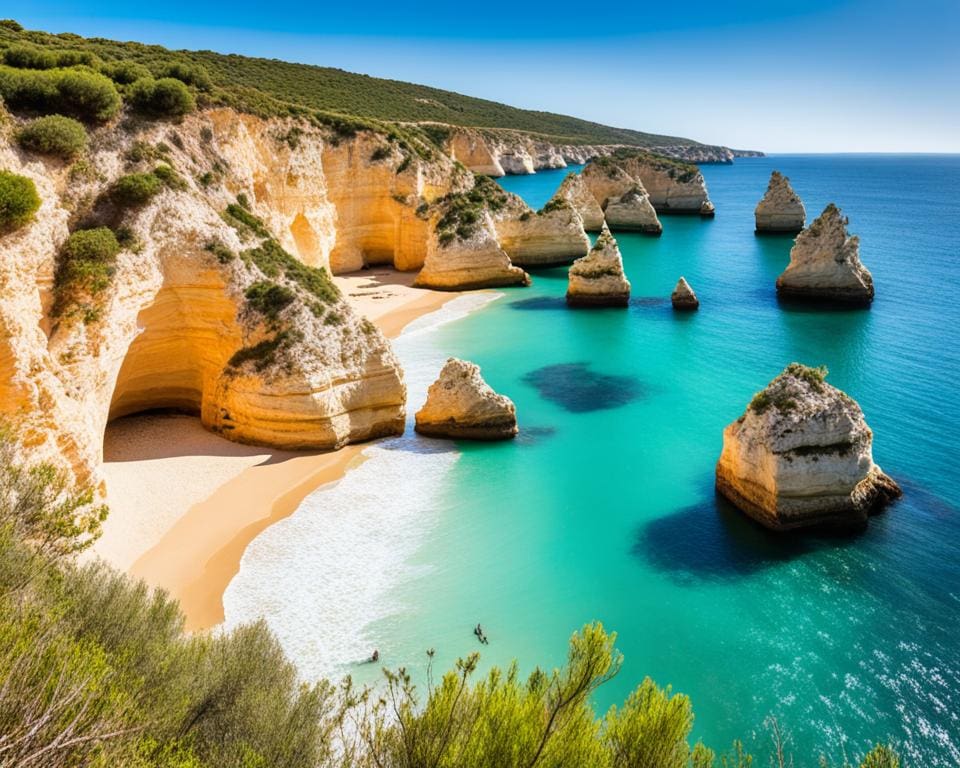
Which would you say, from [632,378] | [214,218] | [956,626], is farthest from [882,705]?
[214,218]

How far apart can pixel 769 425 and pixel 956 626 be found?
593cm

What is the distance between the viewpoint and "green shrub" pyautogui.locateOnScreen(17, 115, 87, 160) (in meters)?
18.7

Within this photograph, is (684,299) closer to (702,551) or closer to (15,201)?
(702,551)

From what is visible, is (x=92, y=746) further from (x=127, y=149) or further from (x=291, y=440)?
(x=127, y=149)

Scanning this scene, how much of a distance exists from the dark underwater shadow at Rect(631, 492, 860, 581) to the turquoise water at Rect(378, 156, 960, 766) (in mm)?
59

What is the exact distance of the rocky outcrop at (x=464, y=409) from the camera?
23.3 meters

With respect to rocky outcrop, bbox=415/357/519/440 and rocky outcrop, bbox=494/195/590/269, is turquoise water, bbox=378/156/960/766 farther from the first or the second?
rocky outcrop, bbox=494/195/590/269

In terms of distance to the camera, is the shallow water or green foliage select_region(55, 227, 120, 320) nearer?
the shallow water

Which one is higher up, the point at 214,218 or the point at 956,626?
the point at 214,218

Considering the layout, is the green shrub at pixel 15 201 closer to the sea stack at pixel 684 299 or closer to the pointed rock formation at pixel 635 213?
the sea stack at pixel 684 299

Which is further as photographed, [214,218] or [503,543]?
[214,218]

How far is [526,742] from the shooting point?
7.51 m

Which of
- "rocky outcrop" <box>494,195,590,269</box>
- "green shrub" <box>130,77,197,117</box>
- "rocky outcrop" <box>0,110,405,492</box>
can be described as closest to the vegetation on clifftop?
"rocky outcrop" <box>0,110,405,492</box>

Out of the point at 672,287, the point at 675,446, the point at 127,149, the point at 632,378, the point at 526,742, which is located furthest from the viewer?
the point at 672,287
